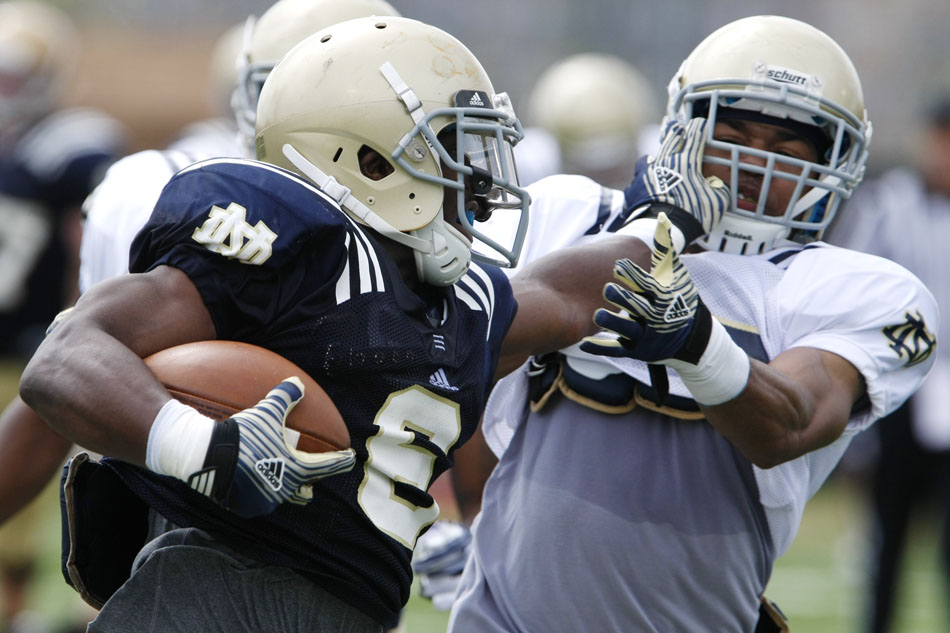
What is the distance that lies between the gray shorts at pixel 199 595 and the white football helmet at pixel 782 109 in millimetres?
1257

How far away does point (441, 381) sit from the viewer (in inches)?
90.7

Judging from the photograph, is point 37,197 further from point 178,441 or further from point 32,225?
point 178,441

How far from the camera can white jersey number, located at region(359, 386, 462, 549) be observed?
2.23 metres

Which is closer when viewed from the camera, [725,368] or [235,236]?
[235,236]

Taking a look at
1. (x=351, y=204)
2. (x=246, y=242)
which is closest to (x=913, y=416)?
(x=351, y=204)

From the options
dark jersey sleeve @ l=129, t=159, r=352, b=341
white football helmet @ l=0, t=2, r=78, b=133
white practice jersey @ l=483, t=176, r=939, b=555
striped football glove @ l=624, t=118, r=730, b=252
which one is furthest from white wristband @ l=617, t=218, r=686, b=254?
white football helmet @ l=0, t=2, r=78, b=133

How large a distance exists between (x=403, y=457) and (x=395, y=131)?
0.54 m

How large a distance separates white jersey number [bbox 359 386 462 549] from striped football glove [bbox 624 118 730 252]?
0.71 metres

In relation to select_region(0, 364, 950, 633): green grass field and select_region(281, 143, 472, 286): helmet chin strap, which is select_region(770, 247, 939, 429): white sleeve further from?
select_region(0, 364, 950, 633): green grass field

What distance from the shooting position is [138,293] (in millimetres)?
1991

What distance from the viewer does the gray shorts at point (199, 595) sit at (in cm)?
212

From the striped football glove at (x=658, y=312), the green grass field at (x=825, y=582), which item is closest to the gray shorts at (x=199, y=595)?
the striped football glove at (x=658, y=312)

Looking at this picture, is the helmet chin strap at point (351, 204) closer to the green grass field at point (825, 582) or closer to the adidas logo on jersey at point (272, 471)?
the adidas logo on jersey at point (272, 471)

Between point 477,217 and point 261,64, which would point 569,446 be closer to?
point 477,217
